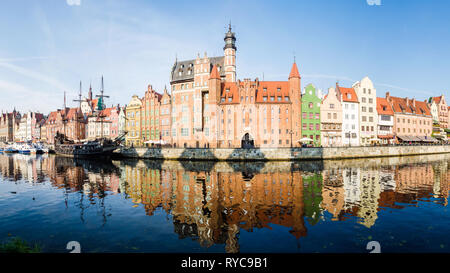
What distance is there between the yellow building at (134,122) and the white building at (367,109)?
75.0m

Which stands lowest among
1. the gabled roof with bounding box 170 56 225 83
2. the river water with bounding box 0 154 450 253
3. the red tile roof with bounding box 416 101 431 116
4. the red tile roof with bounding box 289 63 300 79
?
the river water with bounding box 0 154 450 253

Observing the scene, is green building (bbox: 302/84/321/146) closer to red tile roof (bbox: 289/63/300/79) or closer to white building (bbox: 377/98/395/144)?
red tile roof (bbox: 289/63/300/79)

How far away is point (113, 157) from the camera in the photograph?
73.4m

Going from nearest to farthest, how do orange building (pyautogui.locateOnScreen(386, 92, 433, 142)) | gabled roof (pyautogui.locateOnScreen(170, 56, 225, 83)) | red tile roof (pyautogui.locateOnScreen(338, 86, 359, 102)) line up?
gabled roof (pyautogui.locateOnScreen(170, 56, 225, 83)), red tile roof (pyautogui.locateOnScreen(338, 86, 359, 102)), orange building (pyautogui.locateOnScreen(386, 92, 433, 142))

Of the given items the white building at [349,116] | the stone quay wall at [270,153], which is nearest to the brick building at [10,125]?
the stone quay wall at [270,153]

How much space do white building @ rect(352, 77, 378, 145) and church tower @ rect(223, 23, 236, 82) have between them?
41.9 m

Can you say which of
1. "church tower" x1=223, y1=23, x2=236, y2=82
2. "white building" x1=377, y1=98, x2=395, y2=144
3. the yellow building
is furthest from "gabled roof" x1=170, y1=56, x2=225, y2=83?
"white building" x1=377, y1=98, x2=395, y2=144

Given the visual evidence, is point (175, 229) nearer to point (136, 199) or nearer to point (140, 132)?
point (136, 199)

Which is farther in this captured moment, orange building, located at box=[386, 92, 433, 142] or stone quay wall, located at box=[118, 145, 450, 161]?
orange building, located at box=[386, 92, 433, 142]

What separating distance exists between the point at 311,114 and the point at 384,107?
33.2m

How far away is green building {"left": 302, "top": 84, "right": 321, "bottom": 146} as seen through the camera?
230 feet
